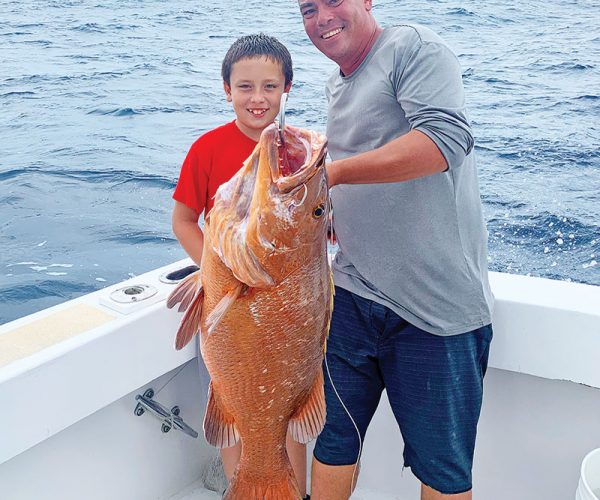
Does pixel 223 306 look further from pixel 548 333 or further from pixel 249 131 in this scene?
pixel 548 333

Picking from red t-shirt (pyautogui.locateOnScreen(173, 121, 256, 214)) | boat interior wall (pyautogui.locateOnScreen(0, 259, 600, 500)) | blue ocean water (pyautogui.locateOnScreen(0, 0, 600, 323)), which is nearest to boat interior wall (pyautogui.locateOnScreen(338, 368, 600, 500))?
boat interior wall (pyautogui.locateOnScreen(0, 259, 600, 500))

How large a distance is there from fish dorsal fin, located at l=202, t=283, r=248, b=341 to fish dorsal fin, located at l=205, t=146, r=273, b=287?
0.11ft

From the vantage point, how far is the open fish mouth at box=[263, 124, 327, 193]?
68.9 inches

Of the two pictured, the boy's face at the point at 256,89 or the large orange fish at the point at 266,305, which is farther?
the boy's face at the point at 256,89

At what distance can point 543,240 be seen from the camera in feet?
22.8

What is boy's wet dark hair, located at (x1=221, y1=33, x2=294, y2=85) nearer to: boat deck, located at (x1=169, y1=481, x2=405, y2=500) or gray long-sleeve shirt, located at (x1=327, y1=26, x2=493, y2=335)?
gray long-sleeve shirt, located at (x1=327, y1=26, x2=493, y2=335)

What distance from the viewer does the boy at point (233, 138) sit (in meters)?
2.85

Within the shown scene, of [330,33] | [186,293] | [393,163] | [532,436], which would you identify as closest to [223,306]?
[186,293]

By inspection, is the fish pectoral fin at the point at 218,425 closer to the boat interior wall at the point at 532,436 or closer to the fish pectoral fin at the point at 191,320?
the fish pectoral fin at the point at 191,320

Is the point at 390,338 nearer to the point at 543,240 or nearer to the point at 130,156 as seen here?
the point at 543,240

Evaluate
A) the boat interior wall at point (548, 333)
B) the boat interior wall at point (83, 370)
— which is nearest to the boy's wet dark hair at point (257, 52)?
the boat interior wall at point (83, 370)

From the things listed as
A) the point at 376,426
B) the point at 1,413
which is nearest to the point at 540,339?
the point at 376,426

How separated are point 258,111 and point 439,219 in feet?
2.98

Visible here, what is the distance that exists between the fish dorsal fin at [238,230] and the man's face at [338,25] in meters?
0.92
